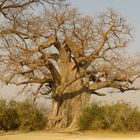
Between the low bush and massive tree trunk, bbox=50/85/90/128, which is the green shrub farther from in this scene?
massive tree trunk, bbox=50/85/90/128

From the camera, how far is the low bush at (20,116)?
26889mm

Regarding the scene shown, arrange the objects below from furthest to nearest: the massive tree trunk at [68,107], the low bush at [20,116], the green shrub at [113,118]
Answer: the massive tree trunk at [68,107] → the low bush at [20,116] → the green shrub at [113,118]

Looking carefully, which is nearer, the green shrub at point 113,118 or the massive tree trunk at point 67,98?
the green shrub at point 113,118

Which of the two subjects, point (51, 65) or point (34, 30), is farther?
point (51, 65)

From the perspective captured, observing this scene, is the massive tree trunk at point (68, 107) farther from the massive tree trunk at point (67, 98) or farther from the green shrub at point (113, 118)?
the green shrub at point (113, 118)

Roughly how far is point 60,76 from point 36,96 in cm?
225

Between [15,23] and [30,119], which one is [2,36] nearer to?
[15,23]

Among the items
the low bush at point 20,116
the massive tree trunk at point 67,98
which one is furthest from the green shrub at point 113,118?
the massive tree trunk at point 67,98

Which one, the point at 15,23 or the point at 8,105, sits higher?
the point at 15,23

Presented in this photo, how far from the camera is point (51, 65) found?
30203mm

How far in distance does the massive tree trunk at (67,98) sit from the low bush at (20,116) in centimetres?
222

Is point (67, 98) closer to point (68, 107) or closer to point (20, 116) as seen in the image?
point (68, 107)

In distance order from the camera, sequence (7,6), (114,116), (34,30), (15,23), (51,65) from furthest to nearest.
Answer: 1. (51,65)
2. (34,30)
3. (114,116)
4. (15,23)
5. (7,6)

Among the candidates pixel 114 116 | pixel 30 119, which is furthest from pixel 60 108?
pixel 114 116
